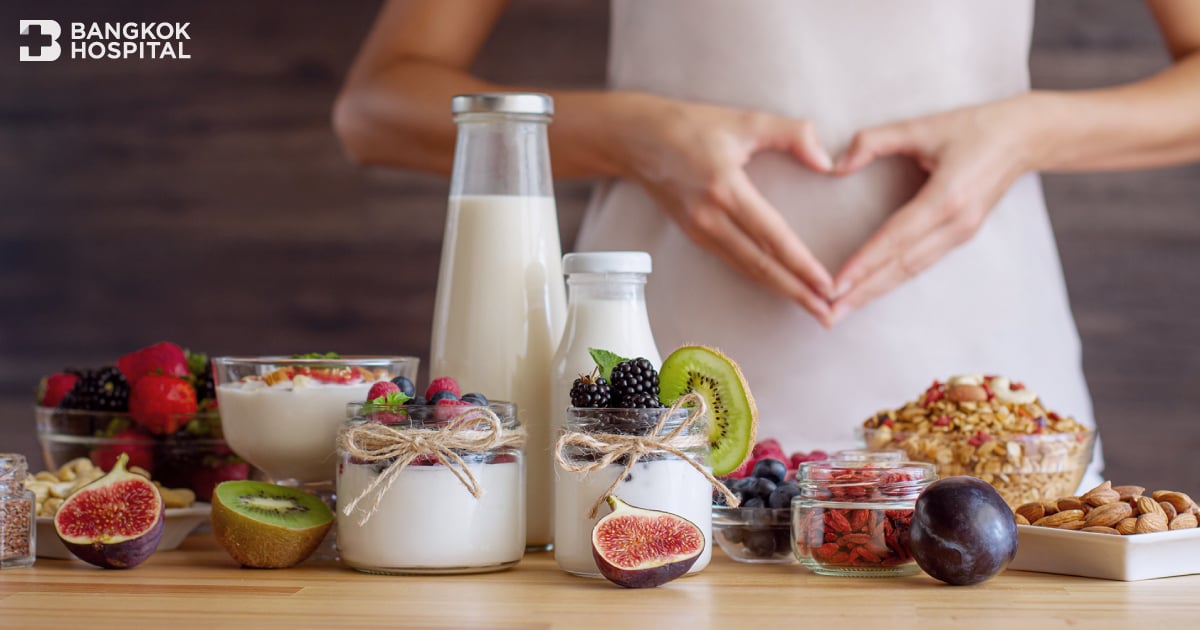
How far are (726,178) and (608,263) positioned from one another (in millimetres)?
613

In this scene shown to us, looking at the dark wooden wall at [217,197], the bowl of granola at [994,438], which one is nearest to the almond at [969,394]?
the bowl of granola at [994,438]

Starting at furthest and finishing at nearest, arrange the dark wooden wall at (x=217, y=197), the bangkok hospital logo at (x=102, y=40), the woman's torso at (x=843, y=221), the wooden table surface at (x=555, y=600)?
the bangkok hospital logo at (x=102, y=40) → the dark wooden wall at (x=217, y=197) → the woman's torso at (x=843, y=221) → the wooden table surface at (x=555, y=600)

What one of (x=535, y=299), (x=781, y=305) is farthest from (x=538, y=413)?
(x=781, y=305)

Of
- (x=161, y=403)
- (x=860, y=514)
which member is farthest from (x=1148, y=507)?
(x=161, y=403)

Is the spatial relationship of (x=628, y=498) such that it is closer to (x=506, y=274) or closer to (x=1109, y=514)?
(x=506, y=274)

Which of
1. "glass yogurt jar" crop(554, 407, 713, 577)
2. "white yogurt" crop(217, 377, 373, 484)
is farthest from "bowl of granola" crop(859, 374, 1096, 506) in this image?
"white yogurt" crop(217, 377, 373, 484)

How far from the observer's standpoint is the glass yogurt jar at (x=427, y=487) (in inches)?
41.9

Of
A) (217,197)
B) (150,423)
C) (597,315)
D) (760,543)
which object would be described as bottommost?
(760,543)

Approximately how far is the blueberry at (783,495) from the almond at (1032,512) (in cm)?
22

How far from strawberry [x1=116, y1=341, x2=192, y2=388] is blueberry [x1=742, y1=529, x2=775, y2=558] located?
2.18 feet

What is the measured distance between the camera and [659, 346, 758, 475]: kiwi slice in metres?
1.13

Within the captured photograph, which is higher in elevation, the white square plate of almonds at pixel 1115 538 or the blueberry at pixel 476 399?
the blueberry at pixel 476 399

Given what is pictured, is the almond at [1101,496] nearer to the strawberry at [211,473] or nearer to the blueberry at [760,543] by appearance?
the blueberry at [760,543]

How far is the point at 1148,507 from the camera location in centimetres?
110
